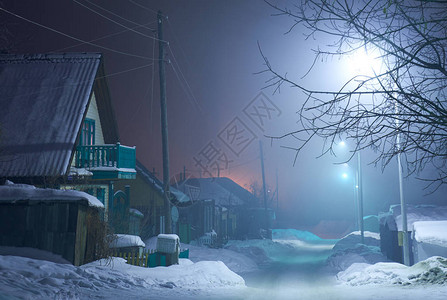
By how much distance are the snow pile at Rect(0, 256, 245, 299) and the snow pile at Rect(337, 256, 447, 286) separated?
5.79 m

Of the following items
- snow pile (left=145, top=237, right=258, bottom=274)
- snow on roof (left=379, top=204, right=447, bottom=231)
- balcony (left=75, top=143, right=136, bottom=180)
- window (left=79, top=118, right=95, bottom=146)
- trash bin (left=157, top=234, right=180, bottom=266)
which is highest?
window (left=79, top=118, right=95, bottom=146)

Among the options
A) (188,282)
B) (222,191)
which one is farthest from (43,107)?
(222,191)

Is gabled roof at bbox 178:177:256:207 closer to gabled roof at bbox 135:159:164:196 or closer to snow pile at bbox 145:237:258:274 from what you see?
gabled roof at bbox 135:159:164:196

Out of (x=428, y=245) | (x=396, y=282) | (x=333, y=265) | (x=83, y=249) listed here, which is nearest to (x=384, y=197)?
(x=333, y=265)

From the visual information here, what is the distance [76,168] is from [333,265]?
16174 mm

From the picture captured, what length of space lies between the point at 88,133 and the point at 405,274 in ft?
51.3

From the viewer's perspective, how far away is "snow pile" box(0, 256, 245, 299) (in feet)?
29.5

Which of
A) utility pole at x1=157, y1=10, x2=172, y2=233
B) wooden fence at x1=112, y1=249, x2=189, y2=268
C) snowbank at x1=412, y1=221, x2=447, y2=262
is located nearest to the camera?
wooden fence at x1=112, y1=249, x2=189, y2=268

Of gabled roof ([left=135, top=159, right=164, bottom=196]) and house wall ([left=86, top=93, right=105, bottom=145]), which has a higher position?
house wall ([left=86, top=93, right=105, bottom=145])

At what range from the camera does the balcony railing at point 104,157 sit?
67.1ft

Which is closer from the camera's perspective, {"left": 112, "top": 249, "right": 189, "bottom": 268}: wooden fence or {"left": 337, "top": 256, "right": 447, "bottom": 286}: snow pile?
{"left": 337, "top": 256, "right": 447, "bottom": 286}: snow pile

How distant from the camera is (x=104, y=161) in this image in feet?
68.6

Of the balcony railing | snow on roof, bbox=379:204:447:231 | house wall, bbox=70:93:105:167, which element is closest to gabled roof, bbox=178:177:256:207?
house wall, bbox=70:93:105:167

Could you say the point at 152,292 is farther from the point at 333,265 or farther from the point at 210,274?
the point at 333,265
